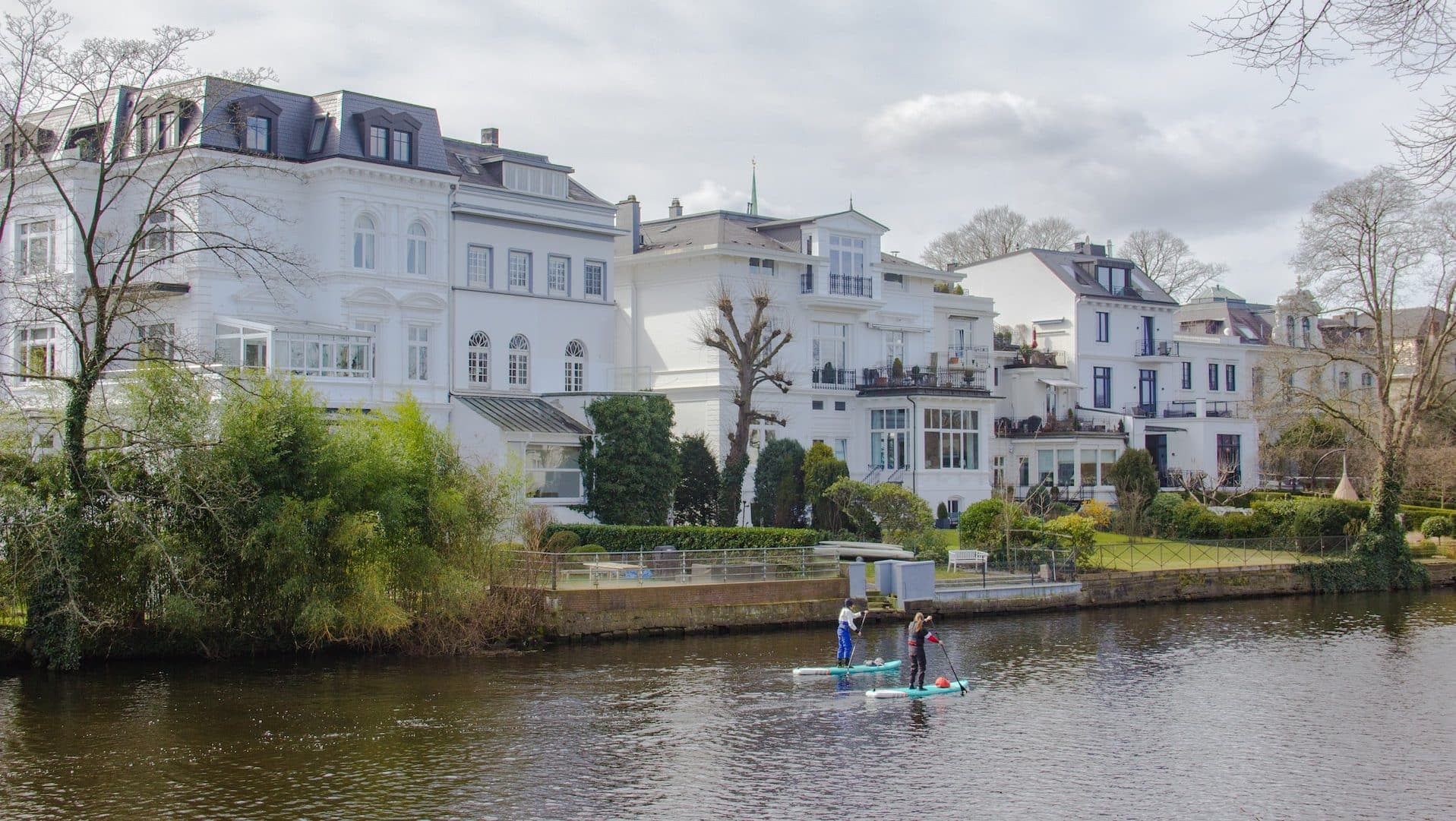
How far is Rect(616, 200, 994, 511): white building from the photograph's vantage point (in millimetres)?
52281

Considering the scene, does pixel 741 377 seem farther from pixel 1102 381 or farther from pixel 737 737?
pixel 1102 381

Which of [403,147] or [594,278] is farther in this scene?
[594,278]

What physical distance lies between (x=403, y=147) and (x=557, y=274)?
732 cm

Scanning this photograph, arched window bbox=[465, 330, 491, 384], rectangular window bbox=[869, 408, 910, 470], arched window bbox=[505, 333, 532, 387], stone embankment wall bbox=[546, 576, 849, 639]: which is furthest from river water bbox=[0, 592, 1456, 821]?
rectangular window bbox=[869, 408, 910, 470]

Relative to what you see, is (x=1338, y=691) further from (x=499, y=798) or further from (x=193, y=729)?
(x=193, y=729)

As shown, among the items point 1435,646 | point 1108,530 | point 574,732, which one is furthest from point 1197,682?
point 1108,530

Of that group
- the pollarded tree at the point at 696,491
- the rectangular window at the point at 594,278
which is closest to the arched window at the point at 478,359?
the rectangular window at the point at 594,278

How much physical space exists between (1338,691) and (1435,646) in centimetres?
780

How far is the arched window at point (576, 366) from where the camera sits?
5078cm

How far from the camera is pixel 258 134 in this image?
43.7 meters

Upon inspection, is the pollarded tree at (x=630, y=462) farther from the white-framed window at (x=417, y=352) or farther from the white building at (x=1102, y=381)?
the white building at (x=1102, y=381)

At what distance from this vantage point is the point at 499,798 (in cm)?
1909

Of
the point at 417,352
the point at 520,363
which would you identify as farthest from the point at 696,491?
the point at 417,352

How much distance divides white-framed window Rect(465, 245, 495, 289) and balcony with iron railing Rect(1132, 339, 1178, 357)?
33480 mm
